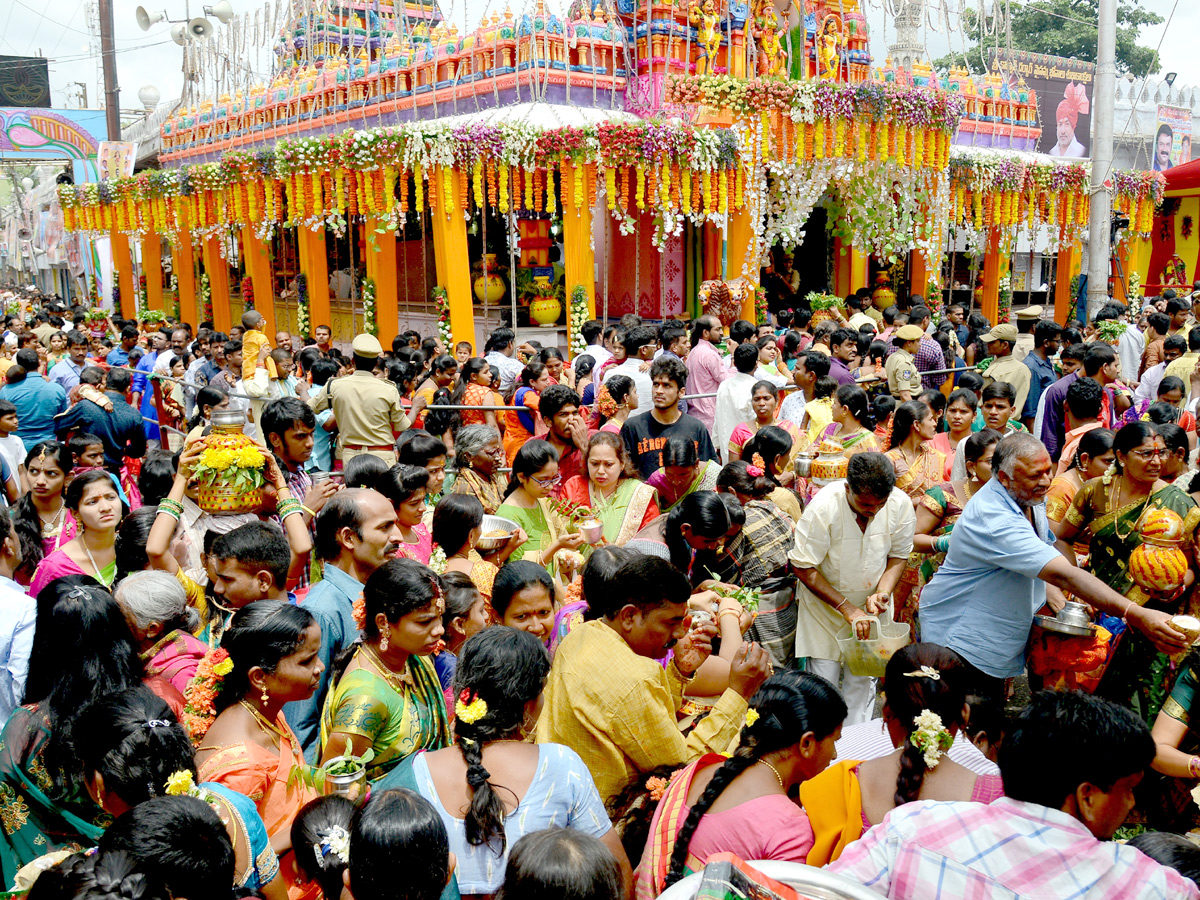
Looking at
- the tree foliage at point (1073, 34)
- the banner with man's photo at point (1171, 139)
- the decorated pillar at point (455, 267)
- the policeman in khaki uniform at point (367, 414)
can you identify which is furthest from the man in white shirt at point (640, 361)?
the tree foliage at point (1073, 34)

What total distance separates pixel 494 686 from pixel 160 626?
148 centimetres

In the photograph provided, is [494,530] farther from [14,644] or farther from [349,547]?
[14,644]

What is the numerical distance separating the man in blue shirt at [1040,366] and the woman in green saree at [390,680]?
22.0 feet

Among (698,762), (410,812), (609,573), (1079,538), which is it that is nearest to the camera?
(410,812)

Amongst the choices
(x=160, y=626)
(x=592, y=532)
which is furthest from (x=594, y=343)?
(x=160, y=626)

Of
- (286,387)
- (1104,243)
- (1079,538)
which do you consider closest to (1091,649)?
(1079,538)

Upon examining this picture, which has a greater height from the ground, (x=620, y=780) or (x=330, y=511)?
(x=330, y=511)

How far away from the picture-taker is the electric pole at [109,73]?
2688 centimetres

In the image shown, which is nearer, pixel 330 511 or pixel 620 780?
pixel 620 780

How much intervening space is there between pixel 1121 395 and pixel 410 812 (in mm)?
6945

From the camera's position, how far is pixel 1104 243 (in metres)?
12.5

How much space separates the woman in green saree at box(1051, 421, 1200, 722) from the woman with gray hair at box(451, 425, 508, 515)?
9.52 ft

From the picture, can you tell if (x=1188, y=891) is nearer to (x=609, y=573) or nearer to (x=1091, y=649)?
(x=609, y=573)

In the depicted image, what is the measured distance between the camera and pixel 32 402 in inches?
312
